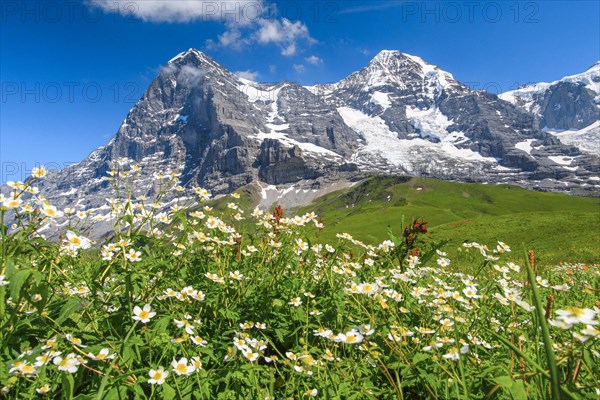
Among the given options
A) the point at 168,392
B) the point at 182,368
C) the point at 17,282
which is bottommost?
the point at 168,392

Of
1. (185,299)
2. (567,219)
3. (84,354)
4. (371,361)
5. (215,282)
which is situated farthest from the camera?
(567,219)

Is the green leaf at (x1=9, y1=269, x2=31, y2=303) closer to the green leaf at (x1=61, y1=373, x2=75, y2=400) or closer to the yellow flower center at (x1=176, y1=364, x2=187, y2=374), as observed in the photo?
the green leaf at (x1=61, y1=373, x2=75, y2=400)

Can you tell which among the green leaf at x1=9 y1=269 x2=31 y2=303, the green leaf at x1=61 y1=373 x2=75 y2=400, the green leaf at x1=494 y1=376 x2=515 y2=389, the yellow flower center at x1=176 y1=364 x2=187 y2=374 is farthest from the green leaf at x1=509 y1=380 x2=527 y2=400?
the green leaf at x1=9 y1=269 x2=31 y2=303

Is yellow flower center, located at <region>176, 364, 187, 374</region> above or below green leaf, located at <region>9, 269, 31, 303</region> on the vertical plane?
below

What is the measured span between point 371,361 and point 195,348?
1638mm

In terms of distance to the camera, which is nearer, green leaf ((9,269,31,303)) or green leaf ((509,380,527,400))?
green leaf ((509,380,527,400))

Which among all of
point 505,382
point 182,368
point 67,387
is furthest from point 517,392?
point 67,387

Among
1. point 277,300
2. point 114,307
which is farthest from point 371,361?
point 114,307

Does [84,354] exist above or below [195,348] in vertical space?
above

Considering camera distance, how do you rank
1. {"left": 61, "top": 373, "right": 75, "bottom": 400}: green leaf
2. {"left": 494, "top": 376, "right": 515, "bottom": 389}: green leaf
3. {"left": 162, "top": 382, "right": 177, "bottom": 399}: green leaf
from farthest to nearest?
{"left": 162, "top": 382, "right": 177, "bottom": 399}: green leaf → {"left": 61, "top": 373, "right": 75, "bottom": 400}: green leaf → {"left": 494, "top": 376, "right": 515, "bottom": 389}: green leaf

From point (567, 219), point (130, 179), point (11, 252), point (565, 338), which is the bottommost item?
point (567, 219)

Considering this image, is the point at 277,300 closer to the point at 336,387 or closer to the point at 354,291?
the point at 354,291

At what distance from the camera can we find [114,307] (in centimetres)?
406

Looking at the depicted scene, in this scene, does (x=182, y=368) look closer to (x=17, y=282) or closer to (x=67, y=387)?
(x=67, y=387)
